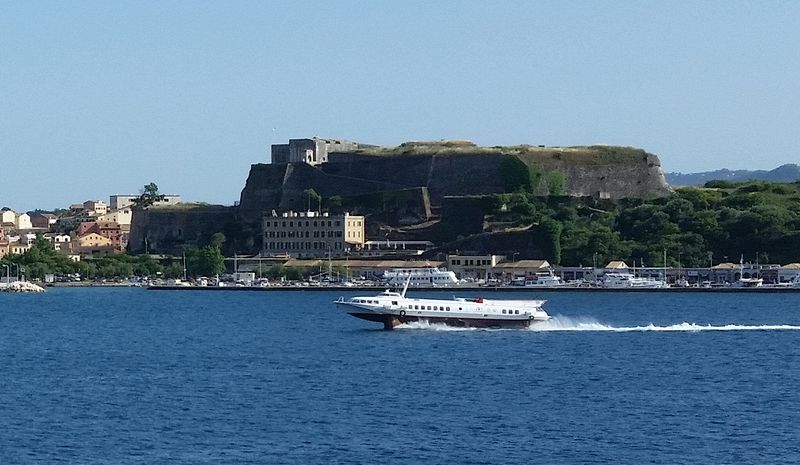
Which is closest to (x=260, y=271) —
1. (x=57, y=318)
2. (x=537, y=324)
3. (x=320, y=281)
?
(x=320, y=281)

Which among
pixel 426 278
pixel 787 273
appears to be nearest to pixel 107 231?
pixel 426 278

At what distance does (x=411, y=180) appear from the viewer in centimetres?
9425

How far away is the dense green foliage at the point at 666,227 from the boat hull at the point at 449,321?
122 feet

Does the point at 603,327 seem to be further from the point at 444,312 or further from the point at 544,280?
the point at 544,280

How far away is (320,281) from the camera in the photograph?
286ft

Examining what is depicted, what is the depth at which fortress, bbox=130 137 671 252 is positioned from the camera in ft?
303

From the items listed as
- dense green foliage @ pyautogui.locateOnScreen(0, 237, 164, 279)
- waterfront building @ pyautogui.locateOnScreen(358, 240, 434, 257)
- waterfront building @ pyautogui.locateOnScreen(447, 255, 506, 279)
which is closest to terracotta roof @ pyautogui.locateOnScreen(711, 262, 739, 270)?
waterfront building @ pyautogui.locateOnScreen(447, 255, 506, 279)

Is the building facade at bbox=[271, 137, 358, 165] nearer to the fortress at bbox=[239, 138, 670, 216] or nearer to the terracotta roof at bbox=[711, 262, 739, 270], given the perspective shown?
the fortress at bbox=[239, 138, 670, 216]

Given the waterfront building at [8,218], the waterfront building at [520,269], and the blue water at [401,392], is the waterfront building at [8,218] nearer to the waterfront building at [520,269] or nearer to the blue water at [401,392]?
the waterfront building at [520,269]

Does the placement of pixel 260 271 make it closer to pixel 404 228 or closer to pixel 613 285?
pixel 404 228

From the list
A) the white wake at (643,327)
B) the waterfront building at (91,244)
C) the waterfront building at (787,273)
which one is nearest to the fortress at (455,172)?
the waterfront building at (787,273)

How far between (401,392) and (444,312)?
1461cm

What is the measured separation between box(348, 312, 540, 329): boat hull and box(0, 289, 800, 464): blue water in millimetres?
345

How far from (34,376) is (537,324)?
54.4ft
